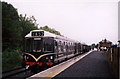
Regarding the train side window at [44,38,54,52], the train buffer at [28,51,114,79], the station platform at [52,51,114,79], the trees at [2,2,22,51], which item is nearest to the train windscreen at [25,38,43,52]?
the train side window at [44,38,54,52]

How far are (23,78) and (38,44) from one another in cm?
271

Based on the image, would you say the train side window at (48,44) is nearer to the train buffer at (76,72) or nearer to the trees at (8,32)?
the train buffer at (76,72)

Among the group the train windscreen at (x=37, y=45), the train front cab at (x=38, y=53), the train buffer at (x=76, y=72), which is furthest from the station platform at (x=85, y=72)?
the train windscreen at (x=37, y=45)

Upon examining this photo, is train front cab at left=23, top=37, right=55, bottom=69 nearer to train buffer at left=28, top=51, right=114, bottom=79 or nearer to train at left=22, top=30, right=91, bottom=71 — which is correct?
train at left=22, top=30, right=91, bottom=71

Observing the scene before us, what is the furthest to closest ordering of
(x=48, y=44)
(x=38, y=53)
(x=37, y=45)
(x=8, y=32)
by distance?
(x=8, y=32), (x=48, y=44), (x=37, y=45), (x=38, y=53)

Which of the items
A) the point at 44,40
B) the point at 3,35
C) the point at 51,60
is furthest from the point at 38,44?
the point at 3,35

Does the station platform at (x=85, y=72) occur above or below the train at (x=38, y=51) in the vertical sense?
below

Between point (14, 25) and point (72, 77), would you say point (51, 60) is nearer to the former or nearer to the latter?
point (72, 77)

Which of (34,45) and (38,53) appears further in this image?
(34,45)

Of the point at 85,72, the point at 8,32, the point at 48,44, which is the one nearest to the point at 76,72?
the point at 85,72

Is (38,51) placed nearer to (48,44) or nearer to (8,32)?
(48,44)

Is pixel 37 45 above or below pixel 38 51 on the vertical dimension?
above

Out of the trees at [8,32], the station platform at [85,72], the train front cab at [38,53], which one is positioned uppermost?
the trees at [8,32]

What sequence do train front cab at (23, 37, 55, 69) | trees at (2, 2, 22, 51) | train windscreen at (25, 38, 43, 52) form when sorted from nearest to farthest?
1. train front cab at (23, 37, 55, 69)
2. train windscreen at (25, 38, 43, 52)
3. trees at (2, 2, 22, 51)
